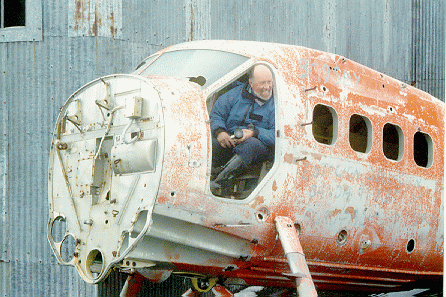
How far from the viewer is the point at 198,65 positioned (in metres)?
7.14

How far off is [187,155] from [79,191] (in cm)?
135

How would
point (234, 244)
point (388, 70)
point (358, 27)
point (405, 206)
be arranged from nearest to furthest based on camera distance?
point (234, 244) → point (405, 206) → point (358, 27) → point (388, 70)

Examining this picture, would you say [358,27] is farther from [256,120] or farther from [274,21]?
[256,120]

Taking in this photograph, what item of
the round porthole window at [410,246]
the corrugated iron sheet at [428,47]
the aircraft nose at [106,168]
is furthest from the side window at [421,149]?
the corrugated iron sheet at [428,47]

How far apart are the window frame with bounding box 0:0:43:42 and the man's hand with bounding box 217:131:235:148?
3414 mm

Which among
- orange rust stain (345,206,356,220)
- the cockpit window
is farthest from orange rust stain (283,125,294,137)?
orange rust stain (345,206,356,220)

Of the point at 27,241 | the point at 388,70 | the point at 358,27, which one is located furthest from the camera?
the point at 388,70

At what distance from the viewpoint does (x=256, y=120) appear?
24.1 feet

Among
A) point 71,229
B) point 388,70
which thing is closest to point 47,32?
point 71,229

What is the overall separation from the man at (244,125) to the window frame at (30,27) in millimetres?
3075

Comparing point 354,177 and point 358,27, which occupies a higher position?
point 358,27

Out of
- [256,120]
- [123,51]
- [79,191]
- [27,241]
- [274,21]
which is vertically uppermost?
[274,21]

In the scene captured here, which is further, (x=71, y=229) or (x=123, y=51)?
(x=123, y=51)

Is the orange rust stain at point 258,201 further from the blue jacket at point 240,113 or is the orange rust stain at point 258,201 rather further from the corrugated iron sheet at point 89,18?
the corrugated iron sheet at point 89,18
